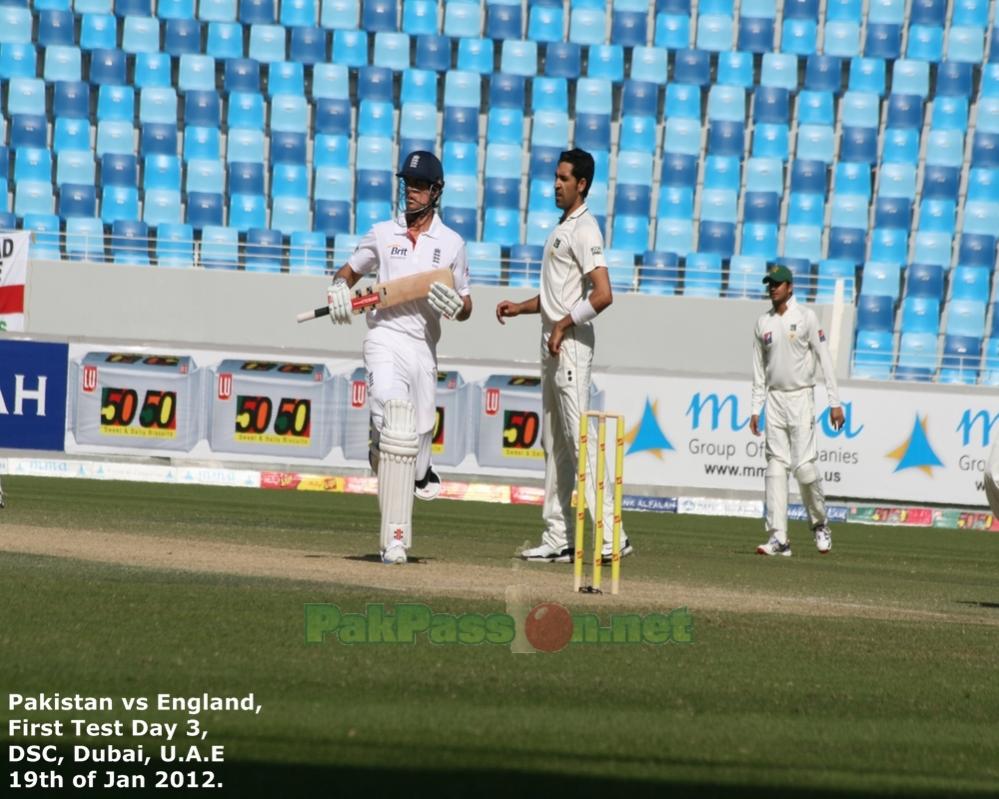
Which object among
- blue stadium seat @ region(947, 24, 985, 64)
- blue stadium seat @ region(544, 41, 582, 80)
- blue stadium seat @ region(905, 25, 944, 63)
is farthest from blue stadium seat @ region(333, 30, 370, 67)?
blue stadium seat @ region(947, 24, 985, 64)

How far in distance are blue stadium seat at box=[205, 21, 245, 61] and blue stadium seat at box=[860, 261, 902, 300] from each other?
37.0 feet

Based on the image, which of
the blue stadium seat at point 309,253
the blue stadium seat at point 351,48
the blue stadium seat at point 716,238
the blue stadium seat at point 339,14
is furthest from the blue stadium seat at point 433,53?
the blue stadium seat at point 716,238

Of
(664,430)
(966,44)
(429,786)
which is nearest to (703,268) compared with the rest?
(966,44)

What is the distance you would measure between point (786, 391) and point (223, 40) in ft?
63.8

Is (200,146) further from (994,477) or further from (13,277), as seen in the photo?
(994,477)

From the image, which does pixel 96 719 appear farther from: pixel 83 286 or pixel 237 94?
pixel 237 94

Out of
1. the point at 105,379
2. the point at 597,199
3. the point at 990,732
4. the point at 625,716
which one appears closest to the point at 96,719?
the point at 625,716

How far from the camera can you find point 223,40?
3170 cm

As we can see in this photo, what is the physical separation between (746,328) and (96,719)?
22.8 meters

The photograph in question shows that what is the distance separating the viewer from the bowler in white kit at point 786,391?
14.4 m

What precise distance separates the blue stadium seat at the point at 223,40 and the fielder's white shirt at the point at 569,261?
2208 centimetres

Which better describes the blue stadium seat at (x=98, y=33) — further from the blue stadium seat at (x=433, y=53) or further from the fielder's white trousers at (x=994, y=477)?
the fielder's white trousers at (x=994, y=477)

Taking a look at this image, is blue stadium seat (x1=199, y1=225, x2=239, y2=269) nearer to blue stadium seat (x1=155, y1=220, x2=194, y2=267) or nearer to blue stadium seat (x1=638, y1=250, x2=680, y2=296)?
blue stadium seat (x1=155, y1=220, x2=194, y2=267)

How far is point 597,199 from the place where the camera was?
30516 millimetres
